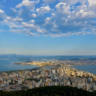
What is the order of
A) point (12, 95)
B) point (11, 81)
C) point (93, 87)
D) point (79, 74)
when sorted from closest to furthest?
point (12, 95), point (93, 87), point (11, 81), point (79, 74)

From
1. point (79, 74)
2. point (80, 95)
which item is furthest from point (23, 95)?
point (79, 74)

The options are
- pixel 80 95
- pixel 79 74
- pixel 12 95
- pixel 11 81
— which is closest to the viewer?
pixel 80 95

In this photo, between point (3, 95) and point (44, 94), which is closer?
point (44, 94)

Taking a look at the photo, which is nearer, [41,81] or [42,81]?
[41,81]

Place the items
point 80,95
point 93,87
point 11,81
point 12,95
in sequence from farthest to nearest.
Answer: point 11,81 → point 93,87 → point 12,95 → point 80,95

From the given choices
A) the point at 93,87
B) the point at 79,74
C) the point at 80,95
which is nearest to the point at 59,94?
the point at 80,95

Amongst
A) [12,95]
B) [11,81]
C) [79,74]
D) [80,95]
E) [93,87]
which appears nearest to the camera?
[80,95]

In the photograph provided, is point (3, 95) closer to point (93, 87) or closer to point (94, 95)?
point (94, 95)

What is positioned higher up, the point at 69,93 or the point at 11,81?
the point at 69,93

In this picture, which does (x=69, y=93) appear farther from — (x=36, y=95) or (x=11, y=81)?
(x=11, y=81)
